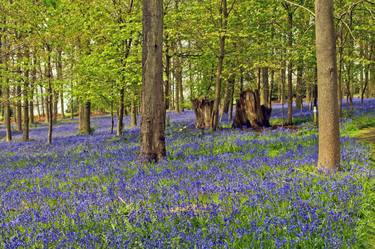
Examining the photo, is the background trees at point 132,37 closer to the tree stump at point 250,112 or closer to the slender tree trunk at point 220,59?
the slender tree trunk at point 220,59

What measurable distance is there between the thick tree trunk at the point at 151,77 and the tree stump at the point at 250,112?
9326 millimetres

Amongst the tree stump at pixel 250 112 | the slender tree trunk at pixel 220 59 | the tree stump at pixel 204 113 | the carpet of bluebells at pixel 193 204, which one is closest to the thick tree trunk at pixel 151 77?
the carpet of bluebells at pixel 193 204

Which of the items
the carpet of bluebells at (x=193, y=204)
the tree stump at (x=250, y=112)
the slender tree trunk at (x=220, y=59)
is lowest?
the carpet of bluebells at (x=193, y=204)

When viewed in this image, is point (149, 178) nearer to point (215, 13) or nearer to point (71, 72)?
point (215, 13)

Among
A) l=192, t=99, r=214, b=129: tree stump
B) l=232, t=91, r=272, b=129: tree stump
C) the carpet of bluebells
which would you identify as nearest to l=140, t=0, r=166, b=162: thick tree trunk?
the carpet of bluebells

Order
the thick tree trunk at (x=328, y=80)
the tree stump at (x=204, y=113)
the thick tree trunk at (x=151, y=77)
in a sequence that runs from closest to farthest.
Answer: the thick tree trunk at (x=328, y=80) < the thick tree trunk at (x=151, y=77) < the tree stump at (x=204, y=113)

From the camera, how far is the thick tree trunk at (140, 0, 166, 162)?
Answer: 10070mm

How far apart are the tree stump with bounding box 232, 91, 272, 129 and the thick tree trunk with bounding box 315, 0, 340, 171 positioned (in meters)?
11.0

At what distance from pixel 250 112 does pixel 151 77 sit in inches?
382

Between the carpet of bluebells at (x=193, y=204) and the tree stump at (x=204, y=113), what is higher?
the tree stump at (x=204, y=113)

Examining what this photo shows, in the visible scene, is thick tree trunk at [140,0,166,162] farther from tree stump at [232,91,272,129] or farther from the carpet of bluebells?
tree stump at [232,91,272,129]

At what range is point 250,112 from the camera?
747 inches

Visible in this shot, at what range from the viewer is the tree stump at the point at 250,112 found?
61.7ft

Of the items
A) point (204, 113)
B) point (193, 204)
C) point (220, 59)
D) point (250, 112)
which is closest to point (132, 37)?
point (220, 59)
